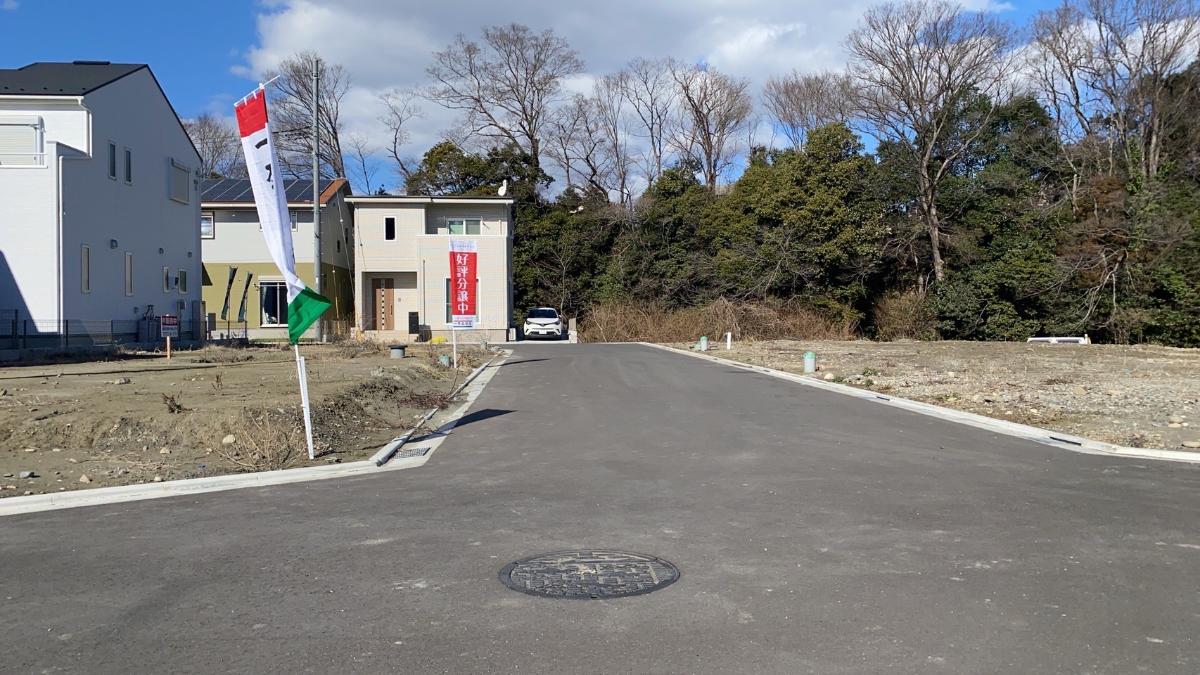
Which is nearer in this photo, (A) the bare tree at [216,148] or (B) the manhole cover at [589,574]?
(B) the manhole cover at [589,574]

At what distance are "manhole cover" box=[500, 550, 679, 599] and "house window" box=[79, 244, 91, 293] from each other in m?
24.4

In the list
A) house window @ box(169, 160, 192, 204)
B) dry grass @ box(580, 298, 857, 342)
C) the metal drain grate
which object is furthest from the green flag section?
dry grass @ box(580, 298, 857, 342)

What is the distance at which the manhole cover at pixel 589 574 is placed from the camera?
531 centimetres

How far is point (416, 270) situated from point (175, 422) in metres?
32.1

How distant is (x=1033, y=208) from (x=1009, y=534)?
4076 centimetres

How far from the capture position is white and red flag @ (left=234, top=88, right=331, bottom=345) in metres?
9.97

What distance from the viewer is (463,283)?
24375mm

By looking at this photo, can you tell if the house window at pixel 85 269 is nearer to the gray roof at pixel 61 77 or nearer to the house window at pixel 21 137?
the house window at pixel 21 137

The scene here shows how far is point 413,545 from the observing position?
6.41 m

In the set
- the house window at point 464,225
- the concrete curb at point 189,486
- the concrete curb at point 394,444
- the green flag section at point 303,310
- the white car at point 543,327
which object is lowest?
the concrete curb at point 189,486

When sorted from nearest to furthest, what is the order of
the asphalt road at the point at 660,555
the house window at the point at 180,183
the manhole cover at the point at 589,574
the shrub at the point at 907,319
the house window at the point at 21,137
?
the asphalt road at the point at 660,555
the manhole cover at the point at 589,574
the house window at the point at 21,137
the house window at the point at 180,183
the shrub at the point at 907,319

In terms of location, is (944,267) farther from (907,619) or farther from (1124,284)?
(907,619)

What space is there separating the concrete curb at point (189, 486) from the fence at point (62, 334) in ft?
58.6

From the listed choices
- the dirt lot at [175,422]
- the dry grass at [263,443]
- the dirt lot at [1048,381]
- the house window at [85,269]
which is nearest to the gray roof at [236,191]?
the house window at [85,269]
